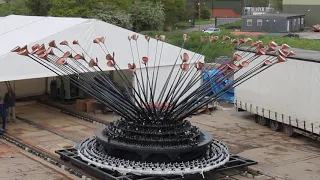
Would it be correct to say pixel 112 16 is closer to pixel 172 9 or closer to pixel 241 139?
pixel 172 9

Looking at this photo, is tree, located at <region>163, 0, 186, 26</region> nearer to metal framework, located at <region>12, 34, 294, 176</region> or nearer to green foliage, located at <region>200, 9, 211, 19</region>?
green foliage, located at <region>200, 9, 211, 19</region>

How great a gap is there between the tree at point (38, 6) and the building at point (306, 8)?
114 ft

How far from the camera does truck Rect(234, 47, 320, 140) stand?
54.6ft

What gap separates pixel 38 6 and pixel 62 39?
42.7 metres

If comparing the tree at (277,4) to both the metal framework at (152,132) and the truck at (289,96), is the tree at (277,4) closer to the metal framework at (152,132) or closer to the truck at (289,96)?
the truck at (289,96)

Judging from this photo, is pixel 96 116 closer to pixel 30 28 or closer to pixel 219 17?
pixel 30 28

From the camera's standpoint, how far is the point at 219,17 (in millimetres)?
95188

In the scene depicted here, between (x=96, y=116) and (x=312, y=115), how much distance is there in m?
8.82

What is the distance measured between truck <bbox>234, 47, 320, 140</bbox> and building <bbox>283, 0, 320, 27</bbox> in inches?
2205

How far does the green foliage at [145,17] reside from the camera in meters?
55.8

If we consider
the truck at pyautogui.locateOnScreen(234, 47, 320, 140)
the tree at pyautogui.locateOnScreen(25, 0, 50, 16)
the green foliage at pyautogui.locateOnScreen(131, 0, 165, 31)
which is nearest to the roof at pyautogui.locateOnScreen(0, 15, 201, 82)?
the truck at pyautogui.locateOnScreen(234, 47, 320, 140)

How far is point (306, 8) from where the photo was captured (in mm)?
73625

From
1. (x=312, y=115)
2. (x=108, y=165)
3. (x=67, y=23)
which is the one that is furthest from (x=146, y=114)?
(x=67, y=23)

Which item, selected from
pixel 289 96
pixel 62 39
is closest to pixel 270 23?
pixel 289 96
